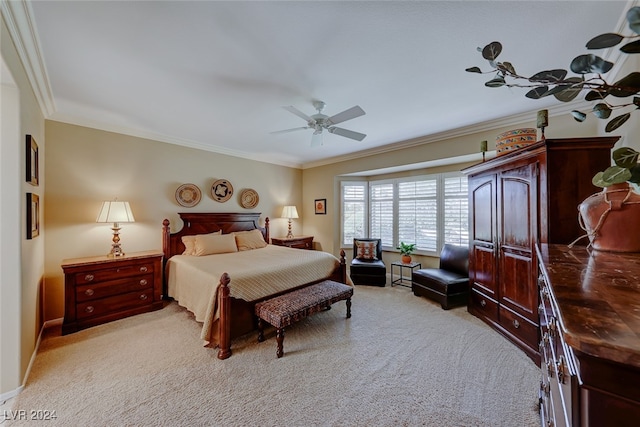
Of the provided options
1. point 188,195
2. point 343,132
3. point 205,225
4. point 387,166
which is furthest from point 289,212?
point 343,132

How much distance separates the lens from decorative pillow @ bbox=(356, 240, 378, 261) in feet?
16.6

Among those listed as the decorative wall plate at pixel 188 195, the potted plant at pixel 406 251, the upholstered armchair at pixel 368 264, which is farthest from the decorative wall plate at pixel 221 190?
the potted plant at pixel 406 251

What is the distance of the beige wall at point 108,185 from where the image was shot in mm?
3154

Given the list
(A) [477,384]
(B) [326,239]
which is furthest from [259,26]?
(B) [326,239]

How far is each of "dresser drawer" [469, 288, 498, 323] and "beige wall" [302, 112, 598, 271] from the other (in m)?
1.40

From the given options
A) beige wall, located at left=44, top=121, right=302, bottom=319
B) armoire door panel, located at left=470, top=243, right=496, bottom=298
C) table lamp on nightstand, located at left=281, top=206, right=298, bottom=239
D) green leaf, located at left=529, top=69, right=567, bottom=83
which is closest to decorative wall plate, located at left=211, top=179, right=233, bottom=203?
beige wall, located at left=44, top=121, right=302, bottom=319

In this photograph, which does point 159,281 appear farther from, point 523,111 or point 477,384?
point 523,111

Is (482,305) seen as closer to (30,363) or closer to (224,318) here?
(224,318)

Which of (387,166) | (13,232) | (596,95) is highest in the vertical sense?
(387,166)

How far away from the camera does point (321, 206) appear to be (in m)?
5.85

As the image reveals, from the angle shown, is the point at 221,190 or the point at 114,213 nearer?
the point at 114,213

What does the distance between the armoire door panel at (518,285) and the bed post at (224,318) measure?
2911 millimetres

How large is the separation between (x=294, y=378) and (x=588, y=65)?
254 centimetres

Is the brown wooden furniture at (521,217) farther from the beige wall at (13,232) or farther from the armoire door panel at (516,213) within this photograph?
the beige wall at (13,232)
